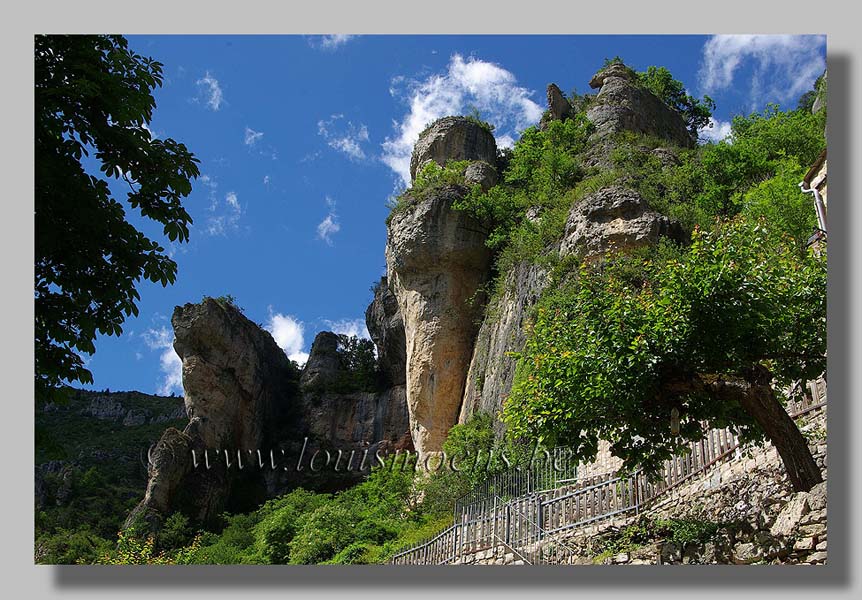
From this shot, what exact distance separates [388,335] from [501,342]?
10.1 m

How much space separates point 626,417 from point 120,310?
5166 mm

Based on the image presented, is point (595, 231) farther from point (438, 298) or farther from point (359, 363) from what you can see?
point (359, 363)

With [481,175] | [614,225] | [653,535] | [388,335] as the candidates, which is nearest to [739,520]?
[653,535]

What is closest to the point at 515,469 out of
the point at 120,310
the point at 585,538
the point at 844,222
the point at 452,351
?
the point at 585,538

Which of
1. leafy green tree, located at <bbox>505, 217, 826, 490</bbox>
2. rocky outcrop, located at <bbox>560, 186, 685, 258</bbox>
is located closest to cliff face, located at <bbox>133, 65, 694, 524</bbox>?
rocky outcrop, located at <bbox>560, 186, 685, 258</bbox>

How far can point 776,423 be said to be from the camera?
7754mm

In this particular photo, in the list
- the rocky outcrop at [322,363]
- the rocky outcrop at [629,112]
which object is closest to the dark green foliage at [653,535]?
the rocky outcrop at [629,112]

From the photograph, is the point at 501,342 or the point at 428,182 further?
the point at 428,182

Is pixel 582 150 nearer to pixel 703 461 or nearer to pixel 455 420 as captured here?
pixel 455 420

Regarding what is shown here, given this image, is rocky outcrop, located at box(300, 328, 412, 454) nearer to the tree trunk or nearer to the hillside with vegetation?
the hillside with vegetation

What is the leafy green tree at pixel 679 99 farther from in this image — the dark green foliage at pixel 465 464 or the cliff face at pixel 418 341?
the dark green foliage at pixel 465 464

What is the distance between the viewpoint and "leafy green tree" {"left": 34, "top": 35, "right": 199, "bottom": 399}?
5.86 meters

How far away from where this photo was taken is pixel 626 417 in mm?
8242

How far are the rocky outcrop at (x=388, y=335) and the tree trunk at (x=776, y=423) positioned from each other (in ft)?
65.2
